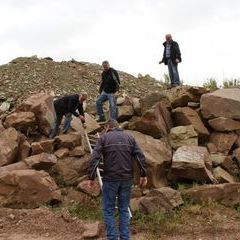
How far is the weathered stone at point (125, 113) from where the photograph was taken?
1549cm

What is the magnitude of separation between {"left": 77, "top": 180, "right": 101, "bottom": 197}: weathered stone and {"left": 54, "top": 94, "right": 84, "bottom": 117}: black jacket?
7.81 ft

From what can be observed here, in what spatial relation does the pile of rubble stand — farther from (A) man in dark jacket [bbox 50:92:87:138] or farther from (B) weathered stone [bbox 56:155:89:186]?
(A) man in dark jacket [bbox 50:92:87:138]

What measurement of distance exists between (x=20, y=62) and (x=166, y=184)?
11.3 metres

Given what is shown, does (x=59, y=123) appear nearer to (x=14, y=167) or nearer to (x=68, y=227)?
(x=14, y=167)

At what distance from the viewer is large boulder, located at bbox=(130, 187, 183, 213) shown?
35.5 ft

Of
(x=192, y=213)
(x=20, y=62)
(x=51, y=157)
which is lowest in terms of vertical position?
(x=192, y=213)

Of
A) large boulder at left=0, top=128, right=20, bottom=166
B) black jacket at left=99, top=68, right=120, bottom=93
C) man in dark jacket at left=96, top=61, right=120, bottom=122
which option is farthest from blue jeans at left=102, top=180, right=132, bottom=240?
black jacket at left=99, top=68, right=120, bottom=93

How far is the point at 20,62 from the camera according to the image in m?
21.6

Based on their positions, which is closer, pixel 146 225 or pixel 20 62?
pixel 146 225

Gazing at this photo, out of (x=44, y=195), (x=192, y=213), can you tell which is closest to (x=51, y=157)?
(x=44, y=195)

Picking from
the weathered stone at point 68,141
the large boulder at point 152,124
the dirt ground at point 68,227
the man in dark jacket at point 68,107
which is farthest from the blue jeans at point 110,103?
the dirt ground at point 68,227

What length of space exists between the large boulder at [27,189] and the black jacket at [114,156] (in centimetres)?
336

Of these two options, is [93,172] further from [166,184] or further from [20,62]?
[20,62]

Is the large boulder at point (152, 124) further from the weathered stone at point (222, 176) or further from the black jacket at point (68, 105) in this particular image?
the weathered stone at point (222, 176)
